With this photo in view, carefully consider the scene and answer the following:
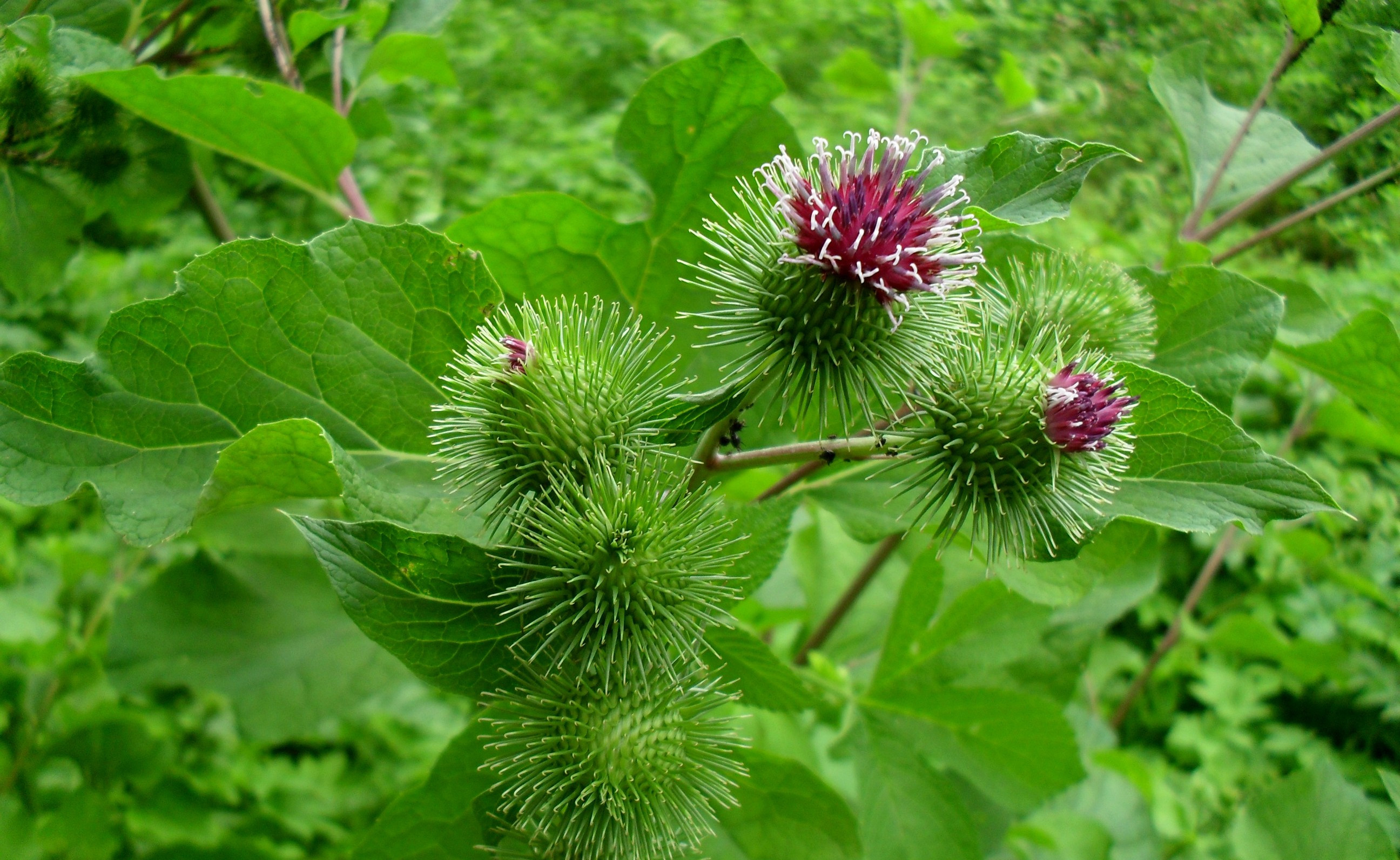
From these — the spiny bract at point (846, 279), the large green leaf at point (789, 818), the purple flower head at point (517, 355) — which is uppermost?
the spiny bract at point (846, 279)

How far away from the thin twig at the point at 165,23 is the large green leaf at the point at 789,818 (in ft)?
6.14

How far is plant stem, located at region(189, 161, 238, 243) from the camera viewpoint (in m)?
1.96

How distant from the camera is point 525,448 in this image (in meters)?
1.13

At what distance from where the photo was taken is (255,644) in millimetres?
1912

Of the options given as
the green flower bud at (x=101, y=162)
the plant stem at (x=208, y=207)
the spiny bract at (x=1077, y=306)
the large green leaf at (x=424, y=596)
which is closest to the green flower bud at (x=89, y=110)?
the green flower bud at (x=101, y=162)

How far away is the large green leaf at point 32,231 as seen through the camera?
5.44 ft

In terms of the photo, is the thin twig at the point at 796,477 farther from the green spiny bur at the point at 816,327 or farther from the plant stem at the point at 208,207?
the plant stem at the point at 208,207

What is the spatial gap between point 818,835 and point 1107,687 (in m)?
2.33

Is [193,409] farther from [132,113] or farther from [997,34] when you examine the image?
[997,34]

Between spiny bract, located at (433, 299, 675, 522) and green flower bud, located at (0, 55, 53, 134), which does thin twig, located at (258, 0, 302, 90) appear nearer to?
green flower bud, located at (0, 55, 53, 134)

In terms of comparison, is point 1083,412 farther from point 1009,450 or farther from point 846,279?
point 846,279

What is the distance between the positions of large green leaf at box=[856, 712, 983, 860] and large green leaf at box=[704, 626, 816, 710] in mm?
445

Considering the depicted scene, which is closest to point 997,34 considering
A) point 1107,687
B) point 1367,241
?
point 1367,241

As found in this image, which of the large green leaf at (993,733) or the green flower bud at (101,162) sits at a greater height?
the green flower bud at (101,162)
